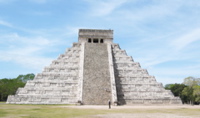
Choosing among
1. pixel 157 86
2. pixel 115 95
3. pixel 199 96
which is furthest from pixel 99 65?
pixel 199 96

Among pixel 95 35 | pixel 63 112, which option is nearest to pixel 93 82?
pixel 63 112

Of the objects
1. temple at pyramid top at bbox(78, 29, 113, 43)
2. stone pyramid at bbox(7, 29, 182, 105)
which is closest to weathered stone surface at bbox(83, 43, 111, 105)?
stone pyramid at bbox(7, 29, 182, 105)

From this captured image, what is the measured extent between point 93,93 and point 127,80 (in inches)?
219

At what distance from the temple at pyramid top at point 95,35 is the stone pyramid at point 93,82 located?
9.80ft

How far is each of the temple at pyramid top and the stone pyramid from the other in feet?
9.80

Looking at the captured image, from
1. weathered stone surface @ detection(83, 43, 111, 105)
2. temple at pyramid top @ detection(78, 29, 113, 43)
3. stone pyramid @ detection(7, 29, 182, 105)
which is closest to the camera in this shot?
weathered stone surface @ detection(83, 43, 111, 105)

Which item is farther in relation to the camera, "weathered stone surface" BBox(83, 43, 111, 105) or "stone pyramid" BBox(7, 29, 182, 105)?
"stone pyramid" BBox(7, 29, 182, 105)

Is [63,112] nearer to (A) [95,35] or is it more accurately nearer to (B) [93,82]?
(B) [93,82]

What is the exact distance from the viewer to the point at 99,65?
25.2 m

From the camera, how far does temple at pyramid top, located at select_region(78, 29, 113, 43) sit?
105ft

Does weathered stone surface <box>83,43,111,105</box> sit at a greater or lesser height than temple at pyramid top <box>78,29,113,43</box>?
lesser

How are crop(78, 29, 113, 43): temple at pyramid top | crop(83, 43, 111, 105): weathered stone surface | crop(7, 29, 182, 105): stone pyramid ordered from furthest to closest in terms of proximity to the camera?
crop(78, 29, 113, 43): temple at pyramid top, crop(7, 29, 182, 105): stone pyramid, crop(83, 43, 111, 105): weathered stone surface

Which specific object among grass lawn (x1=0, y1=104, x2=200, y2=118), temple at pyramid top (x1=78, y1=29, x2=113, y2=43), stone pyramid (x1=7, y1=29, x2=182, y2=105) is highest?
temple at pyramid top (x1=78, y1=29, x2=113, y2=43)

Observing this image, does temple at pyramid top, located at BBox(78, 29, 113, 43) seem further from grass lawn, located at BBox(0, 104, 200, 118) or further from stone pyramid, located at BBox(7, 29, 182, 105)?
grass lawn, located at BBox(0, 104, 200, 118)
